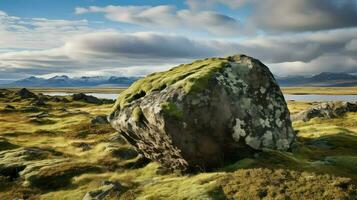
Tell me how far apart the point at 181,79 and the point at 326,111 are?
5796cm

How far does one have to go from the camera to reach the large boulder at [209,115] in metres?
29.2

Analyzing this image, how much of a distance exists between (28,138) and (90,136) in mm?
9954

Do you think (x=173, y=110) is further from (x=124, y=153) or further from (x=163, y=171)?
(x=124, y=153)

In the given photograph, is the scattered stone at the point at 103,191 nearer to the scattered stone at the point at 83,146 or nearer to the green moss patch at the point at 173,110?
the green moss patch at the point at 173,110

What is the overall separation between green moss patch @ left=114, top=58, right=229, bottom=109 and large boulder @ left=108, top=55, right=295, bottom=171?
0.25 feet

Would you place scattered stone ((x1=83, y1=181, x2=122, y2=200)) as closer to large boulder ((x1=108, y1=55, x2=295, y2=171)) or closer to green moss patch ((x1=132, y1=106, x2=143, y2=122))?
large boulder ((x1=108, y1=55, x2=295, y2=171))

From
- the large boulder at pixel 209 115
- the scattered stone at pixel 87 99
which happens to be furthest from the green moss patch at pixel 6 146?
the scattered stone at pixel 87 99

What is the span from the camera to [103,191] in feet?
91.8

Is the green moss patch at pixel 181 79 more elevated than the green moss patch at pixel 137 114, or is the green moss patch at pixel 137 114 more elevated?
the green moss patch at pixel 181 79

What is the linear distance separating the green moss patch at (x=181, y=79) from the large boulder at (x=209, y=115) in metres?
0.07

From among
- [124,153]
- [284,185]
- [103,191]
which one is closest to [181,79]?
[103,191]

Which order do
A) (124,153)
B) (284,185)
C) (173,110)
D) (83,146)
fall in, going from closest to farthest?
(284,185), (173,110), (124,153), (83,146)

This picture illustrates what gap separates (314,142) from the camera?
138ft

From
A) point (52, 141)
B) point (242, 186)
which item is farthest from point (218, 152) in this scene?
point (52, 141)
